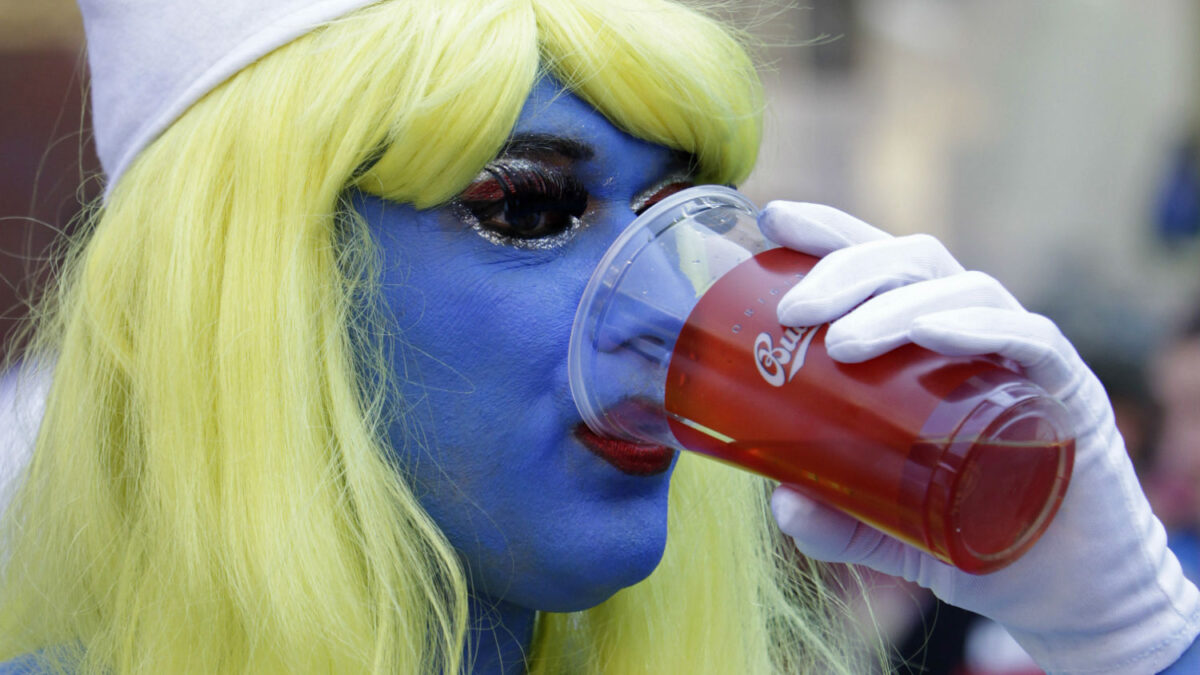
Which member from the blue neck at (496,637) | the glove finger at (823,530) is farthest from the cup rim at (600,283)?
the blue neck at (496,637)

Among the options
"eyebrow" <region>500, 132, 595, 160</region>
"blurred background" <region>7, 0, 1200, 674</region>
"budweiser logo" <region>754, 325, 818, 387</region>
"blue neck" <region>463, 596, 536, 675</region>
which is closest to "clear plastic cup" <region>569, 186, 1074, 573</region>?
"budweiser logo" <region>754, 325, 818, 387</region>

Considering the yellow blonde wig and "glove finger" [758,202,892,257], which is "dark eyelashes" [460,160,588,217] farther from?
"glove finger" [758,202,892,257]

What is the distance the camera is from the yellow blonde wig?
3.78 feet

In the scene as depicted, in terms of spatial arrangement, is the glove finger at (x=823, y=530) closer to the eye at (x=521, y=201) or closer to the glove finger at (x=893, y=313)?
the glove finger at (x=893, y=313)

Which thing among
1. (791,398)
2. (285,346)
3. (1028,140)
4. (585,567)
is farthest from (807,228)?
(1028,140)

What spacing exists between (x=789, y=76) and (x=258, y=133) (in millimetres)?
4304

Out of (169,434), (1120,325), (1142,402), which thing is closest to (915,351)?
(169,434)

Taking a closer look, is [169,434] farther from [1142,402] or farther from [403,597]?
[1142,402]

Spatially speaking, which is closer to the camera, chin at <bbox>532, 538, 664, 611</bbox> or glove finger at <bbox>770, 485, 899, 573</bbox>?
glove finger at <bbox>770, 485, 899, 573</bbox>

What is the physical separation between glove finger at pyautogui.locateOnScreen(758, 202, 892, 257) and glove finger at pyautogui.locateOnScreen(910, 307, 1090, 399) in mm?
175

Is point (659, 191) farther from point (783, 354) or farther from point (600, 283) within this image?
point (783, 354)

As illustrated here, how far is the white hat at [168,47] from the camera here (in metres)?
1.19

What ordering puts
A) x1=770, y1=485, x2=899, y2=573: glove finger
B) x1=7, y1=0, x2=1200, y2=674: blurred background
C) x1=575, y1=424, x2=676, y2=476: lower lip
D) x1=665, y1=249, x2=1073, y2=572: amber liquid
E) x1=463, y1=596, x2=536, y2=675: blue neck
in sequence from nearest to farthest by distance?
x1=665, y1=249, x2=1073, y2=572: amber liquid, x1=770, y1=485, x2=899, y2=573: glove finger, x1=575, y1=424, x2=676, y2=476: lower lip, x1=463, y1=596, x2=536, y2=675: blue neck, x1=7, y1=0, x2=1200, y2=674: blurred background

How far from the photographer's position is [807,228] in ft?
3.59
